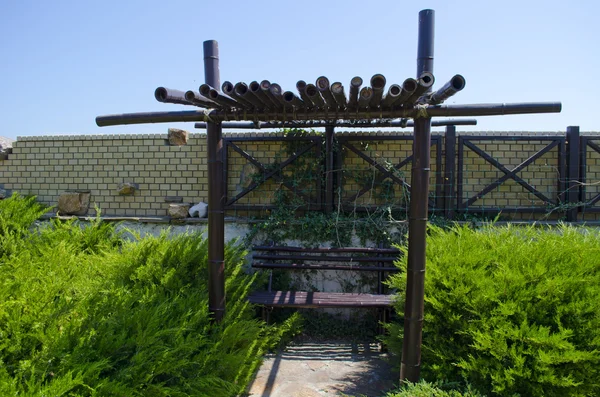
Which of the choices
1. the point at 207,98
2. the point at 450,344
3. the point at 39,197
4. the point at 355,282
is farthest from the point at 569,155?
the point at 39,197

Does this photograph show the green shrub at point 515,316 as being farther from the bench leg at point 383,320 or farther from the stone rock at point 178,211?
the stone rock at point 178,211

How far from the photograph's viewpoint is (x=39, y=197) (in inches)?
271

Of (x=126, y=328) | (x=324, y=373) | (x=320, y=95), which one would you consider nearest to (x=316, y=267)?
(x=324, y=373)

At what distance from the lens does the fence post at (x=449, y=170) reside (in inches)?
234

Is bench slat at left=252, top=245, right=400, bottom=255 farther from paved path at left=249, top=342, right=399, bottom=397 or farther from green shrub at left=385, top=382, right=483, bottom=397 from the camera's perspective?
green shrub at left=385, top=382, right=483, bottom=397

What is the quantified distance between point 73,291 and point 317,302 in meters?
2.43

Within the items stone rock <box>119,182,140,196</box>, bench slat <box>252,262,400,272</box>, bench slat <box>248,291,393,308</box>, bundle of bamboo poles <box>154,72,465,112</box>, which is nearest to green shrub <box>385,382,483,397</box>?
bench slat <box>248,291,393,308</box>

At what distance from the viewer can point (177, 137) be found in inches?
253

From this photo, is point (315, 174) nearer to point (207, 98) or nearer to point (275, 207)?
point (275, 207)

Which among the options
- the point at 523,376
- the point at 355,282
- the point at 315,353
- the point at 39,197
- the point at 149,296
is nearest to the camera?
the point at 523,376

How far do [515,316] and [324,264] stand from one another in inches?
109

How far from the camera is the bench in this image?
5.00 meters

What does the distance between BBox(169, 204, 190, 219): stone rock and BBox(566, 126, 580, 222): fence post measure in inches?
209

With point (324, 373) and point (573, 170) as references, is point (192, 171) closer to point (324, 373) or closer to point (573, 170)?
point (324, 373)
